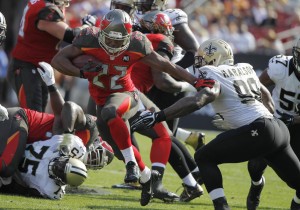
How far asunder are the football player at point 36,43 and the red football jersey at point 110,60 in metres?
1.35

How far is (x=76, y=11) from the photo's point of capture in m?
16.5

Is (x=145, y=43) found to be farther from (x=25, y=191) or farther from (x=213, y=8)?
(x=213, y=8)

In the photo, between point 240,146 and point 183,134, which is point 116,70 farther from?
point 183,134

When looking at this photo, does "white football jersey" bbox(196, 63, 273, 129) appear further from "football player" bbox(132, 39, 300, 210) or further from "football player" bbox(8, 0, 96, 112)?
"football player" bbox(8, 0, 96, 112)

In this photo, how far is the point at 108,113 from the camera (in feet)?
20.6

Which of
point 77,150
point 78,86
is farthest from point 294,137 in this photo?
point 78,86

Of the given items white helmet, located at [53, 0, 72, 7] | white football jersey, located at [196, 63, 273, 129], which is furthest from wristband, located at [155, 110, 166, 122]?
white helmet, located at [53, 0, 72, 7]

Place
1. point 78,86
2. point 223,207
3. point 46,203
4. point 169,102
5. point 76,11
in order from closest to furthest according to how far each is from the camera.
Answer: point 223,207, point 46,203, point 169,102, point 78,86, point 76,11

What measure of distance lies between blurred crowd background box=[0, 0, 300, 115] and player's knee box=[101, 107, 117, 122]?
831 centimetres

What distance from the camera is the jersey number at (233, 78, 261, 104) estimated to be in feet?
19.3

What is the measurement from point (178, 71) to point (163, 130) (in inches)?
25.2

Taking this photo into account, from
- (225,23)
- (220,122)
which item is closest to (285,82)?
(220,122)

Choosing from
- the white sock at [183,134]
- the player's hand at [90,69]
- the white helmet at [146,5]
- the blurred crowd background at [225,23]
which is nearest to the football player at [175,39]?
the white helmet at [146,5]

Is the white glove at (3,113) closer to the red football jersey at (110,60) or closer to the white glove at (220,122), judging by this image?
the red football jersey at (110,60)
